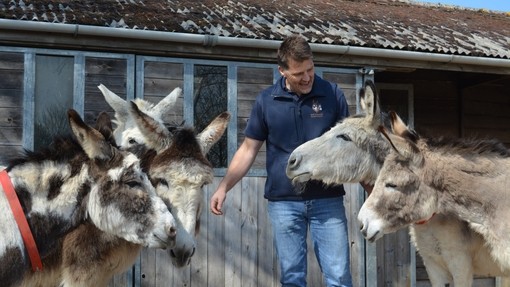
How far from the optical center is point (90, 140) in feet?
13.5

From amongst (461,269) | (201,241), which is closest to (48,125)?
(201,241)

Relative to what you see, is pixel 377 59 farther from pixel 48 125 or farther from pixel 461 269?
pixel 48 125

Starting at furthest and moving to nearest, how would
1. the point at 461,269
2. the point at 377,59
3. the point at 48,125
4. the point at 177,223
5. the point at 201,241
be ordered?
the point at 377,59 → the point at 201,241 → the point at 48,125 → the point at 461,269 → the point at 177,223

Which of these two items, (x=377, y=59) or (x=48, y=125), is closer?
(x=48, y=125)

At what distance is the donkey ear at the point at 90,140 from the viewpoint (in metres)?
4.04

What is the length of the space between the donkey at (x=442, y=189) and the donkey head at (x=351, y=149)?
0.17 m

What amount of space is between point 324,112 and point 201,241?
2.98m

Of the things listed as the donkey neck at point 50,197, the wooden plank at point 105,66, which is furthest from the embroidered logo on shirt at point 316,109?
the wooden plank at point 105,66

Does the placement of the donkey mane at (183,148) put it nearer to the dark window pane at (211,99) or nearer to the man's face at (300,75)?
the man's face at (300,75)

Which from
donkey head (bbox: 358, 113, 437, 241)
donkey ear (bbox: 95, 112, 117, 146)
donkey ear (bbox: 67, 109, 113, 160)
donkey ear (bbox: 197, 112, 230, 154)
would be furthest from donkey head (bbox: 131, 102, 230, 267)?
donkey head (bbox: 358, 113, 437, 241)

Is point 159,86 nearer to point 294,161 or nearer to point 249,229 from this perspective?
point 249,229

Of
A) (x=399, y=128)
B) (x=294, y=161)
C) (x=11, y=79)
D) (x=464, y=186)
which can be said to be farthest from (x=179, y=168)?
(x=11, y=79)

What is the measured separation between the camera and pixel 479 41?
912cm

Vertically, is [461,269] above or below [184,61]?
below
